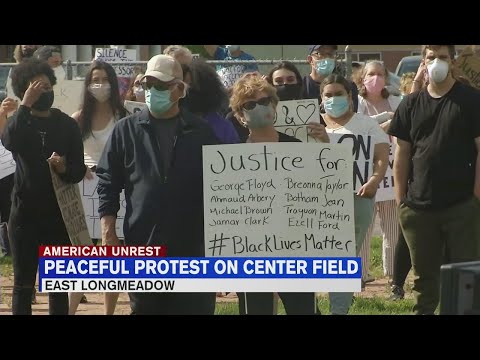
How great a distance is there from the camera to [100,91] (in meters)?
7.43

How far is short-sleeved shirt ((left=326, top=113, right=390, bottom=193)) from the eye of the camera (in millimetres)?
7262

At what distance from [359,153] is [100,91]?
1.72 m

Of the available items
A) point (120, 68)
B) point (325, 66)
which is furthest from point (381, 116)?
point (120, 68)

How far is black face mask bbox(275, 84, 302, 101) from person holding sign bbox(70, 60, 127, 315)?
39.8 inches

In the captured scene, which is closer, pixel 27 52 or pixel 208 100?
pixel 208 100

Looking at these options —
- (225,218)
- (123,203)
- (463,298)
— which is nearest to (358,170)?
(225,218)

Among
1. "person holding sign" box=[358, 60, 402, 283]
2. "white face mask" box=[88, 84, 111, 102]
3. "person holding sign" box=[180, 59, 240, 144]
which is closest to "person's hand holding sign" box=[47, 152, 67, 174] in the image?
"white face mask" box=[88, 84, 111, 102]

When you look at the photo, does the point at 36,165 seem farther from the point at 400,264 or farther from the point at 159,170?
the point at 400,264

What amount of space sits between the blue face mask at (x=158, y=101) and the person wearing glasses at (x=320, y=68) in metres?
0.95

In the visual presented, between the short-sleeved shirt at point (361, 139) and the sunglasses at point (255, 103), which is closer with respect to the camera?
the sunglasses at point (255, 103)

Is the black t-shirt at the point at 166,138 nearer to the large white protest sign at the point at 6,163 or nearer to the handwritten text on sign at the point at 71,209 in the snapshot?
the handwritten text on sign at the point at 71,209

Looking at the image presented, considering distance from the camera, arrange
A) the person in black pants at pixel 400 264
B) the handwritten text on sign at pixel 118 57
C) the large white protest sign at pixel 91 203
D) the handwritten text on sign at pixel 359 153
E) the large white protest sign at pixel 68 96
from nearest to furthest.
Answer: the handwritten text on sign at pixel 359 153, the large white protest sign at pixel 68 96, the large white protest sign at pixel 91 203, the handwritten text on sign at pixel 118 57, the person in black pants at pixel 400 264

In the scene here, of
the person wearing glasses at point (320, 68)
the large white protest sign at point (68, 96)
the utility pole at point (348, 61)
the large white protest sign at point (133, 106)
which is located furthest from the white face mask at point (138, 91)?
the utility pole at point (348, 61)

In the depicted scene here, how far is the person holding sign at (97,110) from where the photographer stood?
734cm
